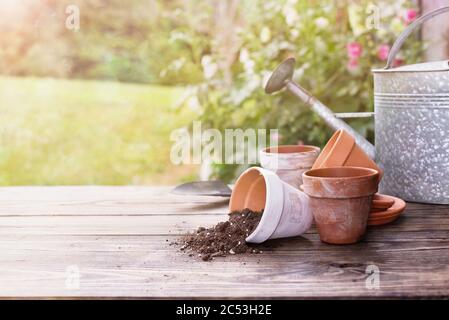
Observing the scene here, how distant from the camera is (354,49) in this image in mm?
2496

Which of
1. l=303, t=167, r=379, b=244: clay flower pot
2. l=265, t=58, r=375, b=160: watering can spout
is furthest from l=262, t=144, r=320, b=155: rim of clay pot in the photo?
l=303, t=167, r=379, b=244: clay flower pot

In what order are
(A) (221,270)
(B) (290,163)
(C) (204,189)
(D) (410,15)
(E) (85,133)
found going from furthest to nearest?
(E) (85,133)
(D) (410,15)
(C) (204,189)
(B) (290,163)
(A) (221,270)

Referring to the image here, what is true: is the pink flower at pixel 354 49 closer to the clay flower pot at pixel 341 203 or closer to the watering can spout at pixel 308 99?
the watering can spout at pixel 308 99

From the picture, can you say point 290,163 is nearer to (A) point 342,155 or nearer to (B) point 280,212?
(A) point 342,155

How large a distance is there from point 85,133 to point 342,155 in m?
3.12

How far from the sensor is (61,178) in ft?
12.4

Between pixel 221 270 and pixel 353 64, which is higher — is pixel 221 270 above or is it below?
below

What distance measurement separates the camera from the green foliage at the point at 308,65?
2.55 m

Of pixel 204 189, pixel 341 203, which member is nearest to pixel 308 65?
pixel 204 189

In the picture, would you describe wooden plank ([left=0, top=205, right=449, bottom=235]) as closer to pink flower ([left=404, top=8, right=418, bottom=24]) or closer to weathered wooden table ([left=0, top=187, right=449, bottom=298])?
weathered wooden table ([left=0, top=187, right=449, bottom=298])

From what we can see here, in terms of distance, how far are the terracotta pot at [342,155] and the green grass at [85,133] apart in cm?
263

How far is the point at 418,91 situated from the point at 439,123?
0.08 metres

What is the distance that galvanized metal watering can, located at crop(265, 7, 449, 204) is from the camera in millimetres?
1255

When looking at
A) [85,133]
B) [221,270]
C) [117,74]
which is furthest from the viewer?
[117,74]
